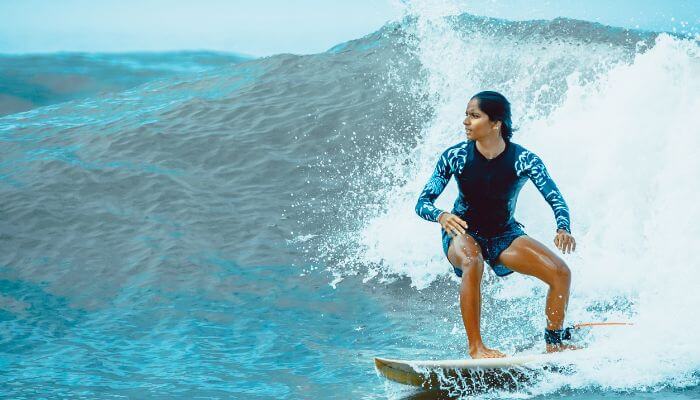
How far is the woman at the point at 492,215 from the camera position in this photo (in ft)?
18.0

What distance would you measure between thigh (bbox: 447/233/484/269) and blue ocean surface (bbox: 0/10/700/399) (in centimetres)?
83

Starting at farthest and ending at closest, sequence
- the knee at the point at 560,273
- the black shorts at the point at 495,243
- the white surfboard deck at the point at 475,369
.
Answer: the black shorts at the point at 495,243
the knee at the point at 560,273
the white surfboard deck at the point at 475,369

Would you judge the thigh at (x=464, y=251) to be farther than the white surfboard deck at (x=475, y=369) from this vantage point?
Yes

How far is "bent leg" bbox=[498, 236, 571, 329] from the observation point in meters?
5.49

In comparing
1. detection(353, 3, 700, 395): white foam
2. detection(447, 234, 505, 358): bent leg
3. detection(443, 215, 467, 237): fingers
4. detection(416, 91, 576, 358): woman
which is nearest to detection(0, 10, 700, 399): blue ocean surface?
detection(353, 3, 700, 395): white foam

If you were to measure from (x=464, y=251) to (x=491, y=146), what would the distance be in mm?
787

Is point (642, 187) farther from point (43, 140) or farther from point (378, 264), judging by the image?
point (43, 140)

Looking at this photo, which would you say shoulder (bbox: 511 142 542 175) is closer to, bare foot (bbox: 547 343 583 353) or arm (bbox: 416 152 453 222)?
arm (bbox: 416 152 453 222)

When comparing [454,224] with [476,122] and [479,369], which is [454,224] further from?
[479,369]

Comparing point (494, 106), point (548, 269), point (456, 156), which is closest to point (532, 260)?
point (548, 269)

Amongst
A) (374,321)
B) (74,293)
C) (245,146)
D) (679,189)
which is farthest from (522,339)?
(245,146)

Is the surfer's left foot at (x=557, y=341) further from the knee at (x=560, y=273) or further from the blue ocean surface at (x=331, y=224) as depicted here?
the knee at (x=560, y=273)

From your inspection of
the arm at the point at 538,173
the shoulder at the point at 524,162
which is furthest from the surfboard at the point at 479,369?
the shoulder at the point at 524,162

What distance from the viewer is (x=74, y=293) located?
8.41 metres
